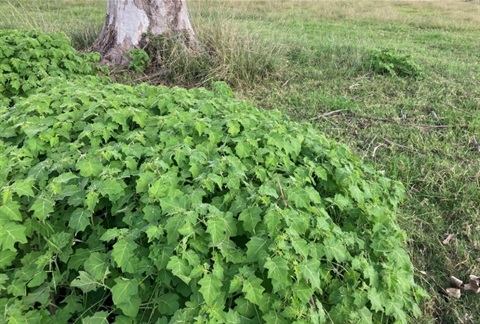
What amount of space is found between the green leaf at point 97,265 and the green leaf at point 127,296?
0.26ft

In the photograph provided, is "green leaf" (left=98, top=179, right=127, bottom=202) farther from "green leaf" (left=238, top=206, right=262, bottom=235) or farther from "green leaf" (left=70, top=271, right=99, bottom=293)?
"green leaf" (left=238, top=206, right=262, bottom=235)

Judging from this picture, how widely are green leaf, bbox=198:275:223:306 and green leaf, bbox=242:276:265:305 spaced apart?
101mm

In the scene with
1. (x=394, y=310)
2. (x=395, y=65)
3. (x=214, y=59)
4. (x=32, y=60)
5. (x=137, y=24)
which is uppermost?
(x=137, y=24)

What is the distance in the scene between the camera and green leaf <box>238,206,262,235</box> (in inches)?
73.2

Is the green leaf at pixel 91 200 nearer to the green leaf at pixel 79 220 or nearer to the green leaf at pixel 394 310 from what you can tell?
the green leaf at pixel 79 220

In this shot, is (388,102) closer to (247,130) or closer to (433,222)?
(433,222)

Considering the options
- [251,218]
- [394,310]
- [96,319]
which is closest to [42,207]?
[96,319]

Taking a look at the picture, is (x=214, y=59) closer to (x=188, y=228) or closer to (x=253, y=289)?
(x=188, y=228)

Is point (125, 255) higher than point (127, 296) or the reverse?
higher

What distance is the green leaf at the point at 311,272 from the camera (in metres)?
1.73

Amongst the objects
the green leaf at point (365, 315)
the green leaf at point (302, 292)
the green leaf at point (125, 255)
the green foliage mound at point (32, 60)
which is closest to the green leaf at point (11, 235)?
the green leaf at point (125, 255)

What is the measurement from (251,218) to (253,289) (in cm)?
33

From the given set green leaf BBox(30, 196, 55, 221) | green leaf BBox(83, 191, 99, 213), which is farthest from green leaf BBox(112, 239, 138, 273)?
green leaf BBox(30, 196, 55, 221)

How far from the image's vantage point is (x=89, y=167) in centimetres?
206
